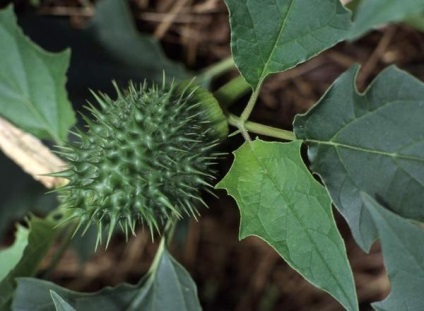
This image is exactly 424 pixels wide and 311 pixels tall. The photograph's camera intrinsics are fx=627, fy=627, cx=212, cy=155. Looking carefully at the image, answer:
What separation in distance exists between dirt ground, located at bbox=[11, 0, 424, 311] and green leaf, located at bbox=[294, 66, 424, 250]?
0.45 metres

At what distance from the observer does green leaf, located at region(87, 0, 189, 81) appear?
1.70 m

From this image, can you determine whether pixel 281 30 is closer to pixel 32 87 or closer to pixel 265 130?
pixel 265 130

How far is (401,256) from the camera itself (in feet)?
3.37

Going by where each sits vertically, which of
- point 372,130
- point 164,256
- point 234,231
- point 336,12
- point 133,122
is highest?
point 336,12

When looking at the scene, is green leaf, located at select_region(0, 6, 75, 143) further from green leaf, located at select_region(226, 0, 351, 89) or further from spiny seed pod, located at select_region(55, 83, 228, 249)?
green leaf, located at select_region(226, 0, 351, 89)

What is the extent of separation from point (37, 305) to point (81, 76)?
2.21 ft

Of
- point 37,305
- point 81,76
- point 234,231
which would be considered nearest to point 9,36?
point 81,76

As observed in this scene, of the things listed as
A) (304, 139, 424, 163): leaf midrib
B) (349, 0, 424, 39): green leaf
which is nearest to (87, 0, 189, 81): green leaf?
(304, 139, 424, 163): leaf midrib

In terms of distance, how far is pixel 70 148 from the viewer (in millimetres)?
Answer: 1230

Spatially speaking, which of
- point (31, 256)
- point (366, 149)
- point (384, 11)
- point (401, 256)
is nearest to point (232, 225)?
point (31, 256)

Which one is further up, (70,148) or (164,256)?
(70,148)

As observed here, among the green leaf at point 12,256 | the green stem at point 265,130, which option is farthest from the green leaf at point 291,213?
the green leaf at point 12,256

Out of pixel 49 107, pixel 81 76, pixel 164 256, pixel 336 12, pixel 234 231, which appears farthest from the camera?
pixel 234 231

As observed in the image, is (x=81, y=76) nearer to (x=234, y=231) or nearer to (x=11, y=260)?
(x=11, y=260)
